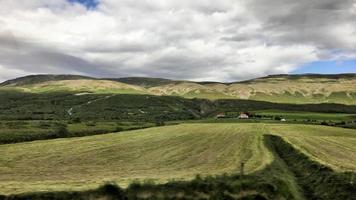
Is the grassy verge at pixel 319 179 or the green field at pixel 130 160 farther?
the green field at pixel 130 160

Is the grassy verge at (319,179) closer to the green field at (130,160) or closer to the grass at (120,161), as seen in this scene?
the green field at (130,160)

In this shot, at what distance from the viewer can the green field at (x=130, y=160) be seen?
42.5m

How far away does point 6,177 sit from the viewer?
4697cm

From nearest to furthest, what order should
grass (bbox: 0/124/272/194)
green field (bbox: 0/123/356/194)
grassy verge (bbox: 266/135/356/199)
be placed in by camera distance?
grassy verge (bbox: 266/135/356/199)
grass (bbox: 0/124/272/194)
green field (bbox: 0/123/356/194)

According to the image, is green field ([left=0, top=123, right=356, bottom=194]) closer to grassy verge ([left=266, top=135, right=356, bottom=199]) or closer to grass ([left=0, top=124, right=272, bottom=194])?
grass ([left=0, top=124, right=272, bottom=194])

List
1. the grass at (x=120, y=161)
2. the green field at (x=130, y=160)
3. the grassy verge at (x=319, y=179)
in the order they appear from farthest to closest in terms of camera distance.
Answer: the green field at (x=130, y=160), the grass at (x=120, y=161), the grassy verge at (x=319, y=179)

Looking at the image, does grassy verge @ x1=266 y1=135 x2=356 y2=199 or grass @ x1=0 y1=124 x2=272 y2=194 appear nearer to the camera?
grassy verge @ x1=266 y1=135 x2=356 y2=199

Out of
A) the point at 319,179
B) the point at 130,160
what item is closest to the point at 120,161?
the point at 130,160

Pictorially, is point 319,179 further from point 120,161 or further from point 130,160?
point 120,161

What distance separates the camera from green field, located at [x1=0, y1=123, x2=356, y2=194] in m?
42.5

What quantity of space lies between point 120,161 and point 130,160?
1.54m

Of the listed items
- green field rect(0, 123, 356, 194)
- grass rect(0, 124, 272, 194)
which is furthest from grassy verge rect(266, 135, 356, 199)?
grass rect(0, 124, 272, 194)

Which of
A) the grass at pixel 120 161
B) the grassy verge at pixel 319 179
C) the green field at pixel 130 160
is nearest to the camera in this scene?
the grassy verge at pixel 319 179

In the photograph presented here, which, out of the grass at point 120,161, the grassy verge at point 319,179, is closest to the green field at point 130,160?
the grass at point 120,161
